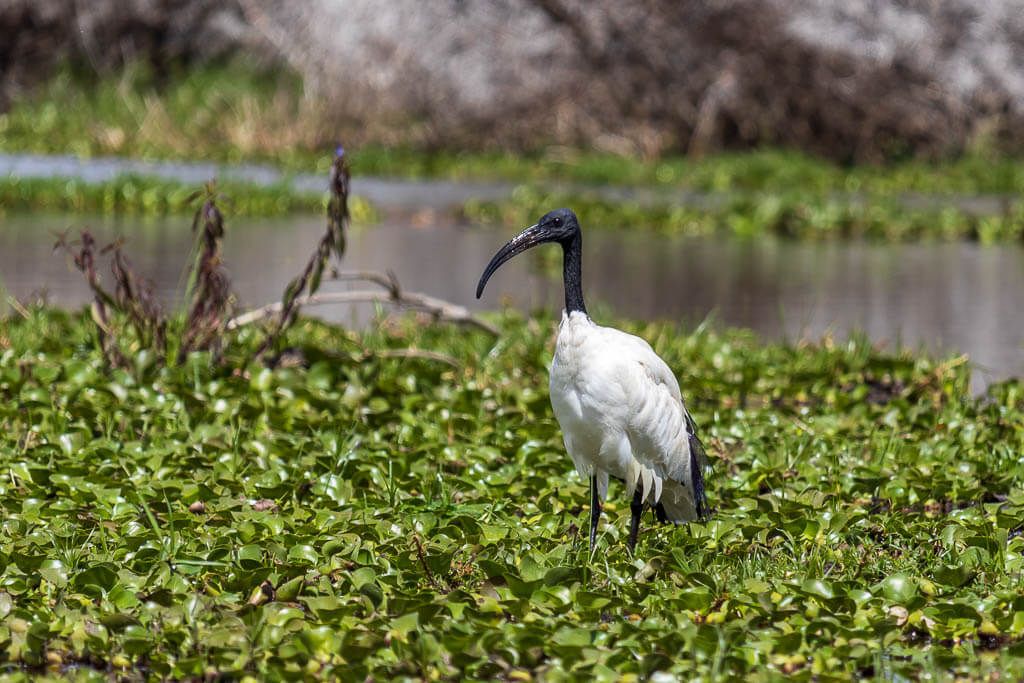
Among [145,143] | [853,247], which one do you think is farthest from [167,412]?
[145,143]

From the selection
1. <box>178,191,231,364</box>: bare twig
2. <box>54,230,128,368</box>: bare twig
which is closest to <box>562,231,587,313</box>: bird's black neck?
<box>178,191,231,364</box>: bare twig

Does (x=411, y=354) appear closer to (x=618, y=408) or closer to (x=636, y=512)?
(x=636, y=512)

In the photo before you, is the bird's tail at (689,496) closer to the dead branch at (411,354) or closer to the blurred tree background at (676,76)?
the dead branch at (411,354)

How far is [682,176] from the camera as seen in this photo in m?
16.5

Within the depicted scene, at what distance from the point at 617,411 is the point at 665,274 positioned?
22.9ft

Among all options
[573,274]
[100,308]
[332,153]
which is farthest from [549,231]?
[332,153]

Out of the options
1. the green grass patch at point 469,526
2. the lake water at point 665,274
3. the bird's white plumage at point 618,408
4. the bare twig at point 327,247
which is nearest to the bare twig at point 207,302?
the green grass patch at point 469,526

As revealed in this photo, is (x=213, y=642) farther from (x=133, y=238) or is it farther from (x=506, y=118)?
(x=506, y=118)

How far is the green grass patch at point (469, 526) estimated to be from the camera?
12.4ft

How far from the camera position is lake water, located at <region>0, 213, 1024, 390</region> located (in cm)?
931

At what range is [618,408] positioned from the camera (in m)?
4.51

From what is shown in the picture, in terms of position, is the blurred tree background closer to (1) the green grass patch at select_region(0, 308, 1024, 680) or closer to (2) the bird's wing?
(1) the green grass patch at select_region(0, 308, 1024, 680)

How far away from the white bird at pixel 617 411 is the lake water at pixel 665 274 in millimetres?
3175

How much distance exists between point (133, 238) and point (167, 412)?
6.68m
